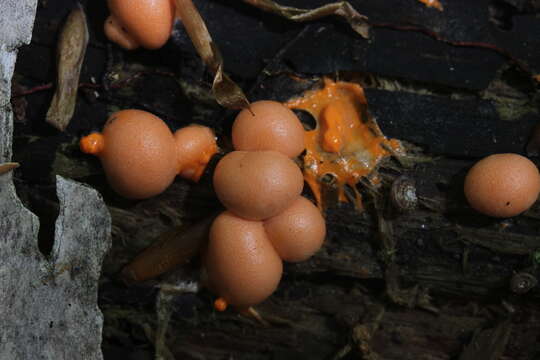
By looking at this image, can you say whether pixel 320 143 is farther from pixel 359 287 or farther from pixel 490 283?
pixel 490 283

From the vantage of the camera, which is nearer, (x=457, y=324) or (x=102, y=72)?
(x=102, y=72)

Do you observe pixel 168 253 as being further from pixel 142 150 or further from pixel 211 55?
pixel 211 55

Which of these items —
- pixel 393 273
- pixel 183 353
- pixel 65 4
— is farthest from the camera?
pixel 183 353

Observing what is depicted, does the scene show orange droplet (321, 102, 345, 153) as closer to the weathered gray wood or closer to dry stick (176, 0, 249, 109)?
dry stick (176, 0, 249, 109)

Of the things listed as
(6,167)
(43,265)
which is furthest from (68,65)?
(43,265)

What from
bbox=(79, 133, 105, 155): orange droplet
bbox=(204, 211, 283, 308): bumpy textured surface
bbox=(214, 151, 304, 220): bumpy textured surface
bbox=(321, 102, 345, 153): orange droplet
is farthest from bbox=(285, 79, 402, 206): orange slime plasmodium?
bbox=(79, 133, 105, 155): orange droplet

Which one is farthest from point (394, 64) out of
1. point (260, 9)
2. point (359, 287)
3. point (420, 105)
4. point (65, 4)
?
point (65, 4)

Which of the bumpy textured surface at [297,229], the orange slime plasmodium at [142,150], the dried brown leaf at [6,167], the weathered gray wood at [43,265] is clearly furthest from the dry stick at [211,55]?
the dried brown leaf at [6,167]
